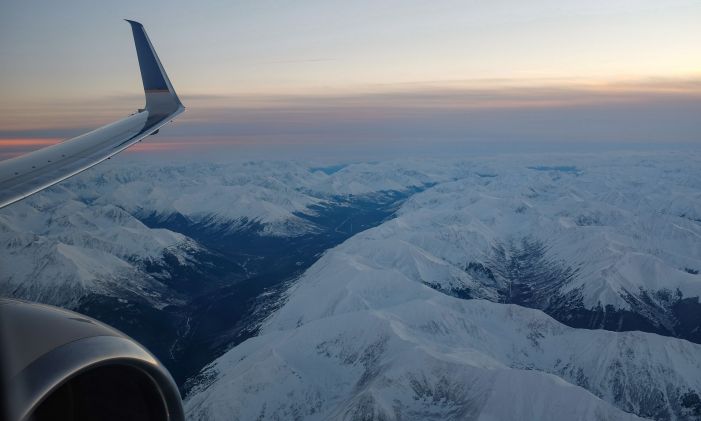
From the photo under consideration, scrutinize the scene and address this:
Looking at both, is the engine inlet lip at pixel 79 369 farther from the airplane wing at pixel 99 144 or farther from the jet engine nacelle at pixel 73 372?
the airplane wing at pixel 99 144

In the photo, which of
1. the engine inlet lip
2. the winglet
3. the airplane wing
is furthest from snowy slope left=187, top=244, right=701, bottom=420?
the engine inlet lip

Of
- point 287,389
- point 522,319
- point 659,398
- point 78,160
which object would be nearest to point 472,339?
point 522,319

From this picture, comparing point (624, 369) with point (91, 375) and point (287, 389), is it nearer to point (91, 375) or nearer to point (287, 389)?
point (287, 389)

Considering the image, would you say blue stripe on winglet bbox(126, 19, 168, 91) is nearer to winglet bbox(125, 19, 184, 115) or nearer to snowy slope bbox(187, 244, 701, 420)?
winglet bbox(125, 19, 184, 115)

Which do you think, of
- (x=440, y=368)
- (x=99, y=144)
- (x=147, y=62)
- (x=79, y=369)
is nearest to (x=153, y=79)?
(x=147, y=62)

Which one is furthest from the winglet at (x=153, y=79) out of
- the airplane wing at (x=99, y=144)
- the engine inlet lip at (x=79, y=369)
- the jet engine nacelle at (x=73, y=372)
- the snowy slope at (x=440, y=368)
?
the snowy slope at (x=440, y=368)

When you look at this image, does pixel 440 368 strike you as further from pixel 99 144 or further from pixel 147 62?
pixel 99 144
